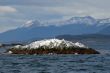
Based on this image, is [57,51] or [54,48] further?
[54,48]

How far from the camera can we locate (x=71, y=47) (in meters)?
97.4

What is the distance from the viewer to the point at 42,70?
188 feet

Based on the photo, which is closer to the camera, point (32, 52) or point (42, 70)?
point (42, 70)

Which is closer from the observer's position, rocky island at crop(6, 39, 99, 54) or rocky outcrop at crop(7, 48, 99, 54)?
rocky outcrop at crop(7, 48, 99, 54)

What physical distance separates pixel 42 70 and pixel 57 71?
2547 millimetres

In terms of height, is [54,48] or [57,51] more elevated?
[54,48]

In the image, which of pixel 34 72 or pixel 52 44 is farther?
pixel 52 44

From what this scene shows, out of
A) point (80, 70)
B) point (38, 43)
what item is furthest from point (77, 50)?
Answer: point (80, 70)

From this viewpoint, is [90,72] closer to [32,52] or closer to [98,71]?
[98,71]

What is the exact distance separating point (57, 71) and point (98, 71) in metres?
4.57

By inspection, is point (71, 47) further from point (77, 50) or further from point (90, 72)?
point (90, 72)

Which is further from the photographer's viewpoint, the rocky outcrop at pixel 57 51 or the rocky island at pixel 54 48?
the rocky island at pixel 54 48

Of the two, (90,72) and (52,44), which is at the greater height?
(52,44)

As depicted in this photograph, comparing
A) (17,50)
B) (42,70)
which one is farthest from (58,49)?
(42,70)
